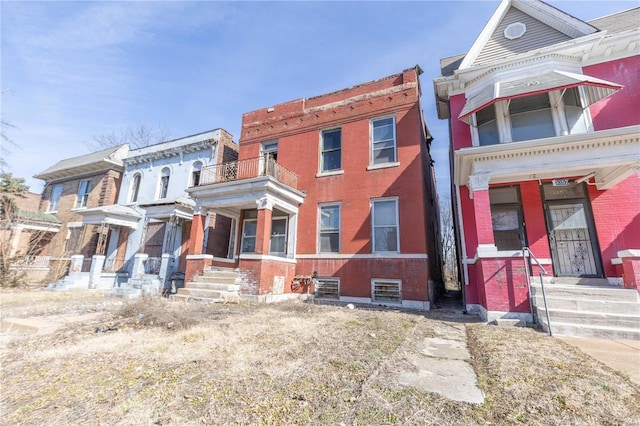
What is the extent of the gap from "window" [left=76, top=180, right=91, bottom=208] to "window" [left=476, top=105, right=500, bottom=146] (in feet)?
77.2

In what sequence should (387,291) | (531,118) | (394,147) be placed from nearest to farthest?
(531,118) → (387,291) → (394,147)

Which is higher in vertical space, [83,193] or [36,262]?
[83,193]

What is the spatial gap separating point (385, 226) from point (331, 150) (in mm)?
4336

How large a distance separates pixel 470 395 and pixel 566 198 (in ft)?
27.4

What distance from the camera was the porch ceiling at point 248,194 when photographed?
1039 centimetres

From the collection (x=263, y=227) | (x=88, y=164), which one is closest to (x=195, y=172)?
(x=263, y=227)

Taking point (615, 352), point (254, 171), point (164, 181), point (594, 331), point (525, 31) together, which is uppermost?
point (525, 31)

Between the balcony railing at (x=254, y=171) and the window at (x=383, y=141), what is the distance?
12.4ft

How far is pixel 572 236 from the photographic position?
8.00 m

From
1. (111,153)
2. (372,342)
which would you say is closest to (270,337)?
(372,342)

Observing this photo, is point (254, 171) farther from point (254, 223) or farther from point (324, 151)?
point (324, 151)

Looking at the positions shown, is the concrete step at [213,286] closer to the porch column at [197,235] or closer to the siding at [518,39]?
the porch column at [197,235]

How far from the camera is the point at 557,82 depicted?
732 centimetres

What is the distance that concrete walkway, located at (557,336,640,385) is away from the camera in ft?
11.7
